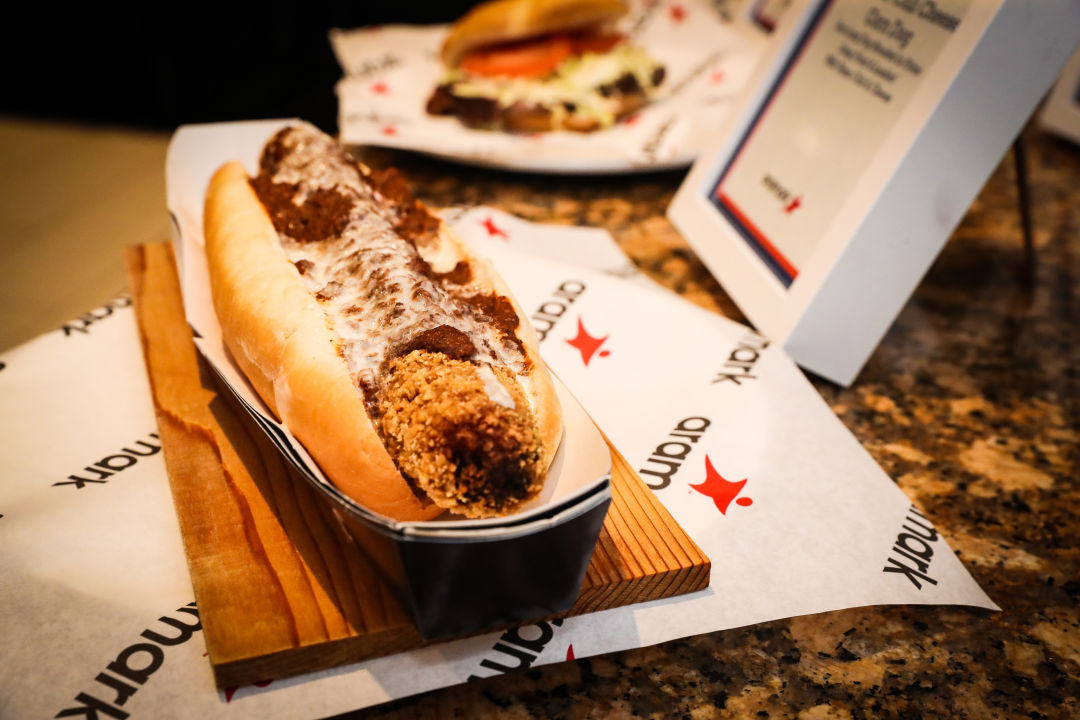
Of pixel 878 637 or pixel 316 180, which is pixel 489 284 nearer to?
pixel 316 180

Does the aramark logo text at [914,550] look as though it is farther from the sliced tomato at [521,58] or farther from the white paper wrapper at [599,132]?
the sliced tomato at [521,58]

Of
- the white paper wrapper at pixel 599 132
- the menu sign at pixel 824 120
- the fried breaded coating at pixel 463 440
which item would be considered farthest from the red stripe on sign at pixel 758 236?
the fried breaded coating at pixel 463 440

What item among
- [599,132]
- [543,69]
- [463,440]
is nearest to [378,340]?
[463,440]

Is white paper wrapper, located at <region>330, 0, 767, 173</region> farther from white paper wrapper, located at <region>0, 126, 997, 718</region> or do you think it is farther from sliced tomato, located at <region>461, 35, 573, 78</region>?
white paper wrapper, located at <region>0, 126, 997, 718</region>

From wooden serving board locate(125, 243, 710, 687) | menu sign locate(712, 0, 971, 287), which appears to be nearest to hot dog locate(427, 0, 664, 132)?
menu sign locate(712, 0, 971, 287)

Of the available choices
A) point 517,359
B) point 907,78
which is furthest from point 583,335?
point 907,78

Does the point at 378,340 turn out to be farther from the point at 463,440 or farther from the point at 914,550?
the point at 914,550
